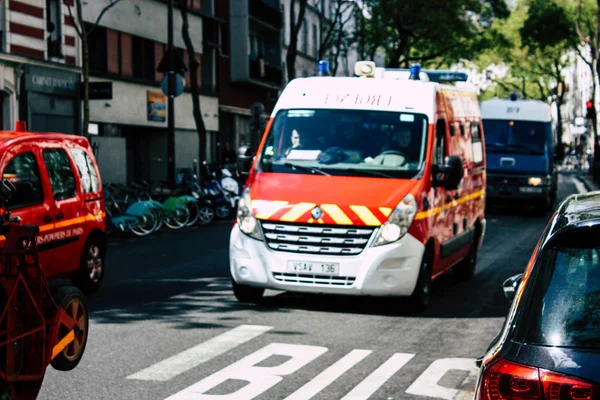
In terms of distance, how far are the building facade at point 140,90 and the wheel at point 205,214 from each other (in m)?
5.88

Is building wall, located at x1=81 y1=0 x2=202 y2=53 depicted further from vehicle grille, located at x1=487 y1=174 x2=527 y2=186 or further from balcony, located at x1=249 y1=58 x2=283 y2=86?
vehicle grille, located at x1=487 y1=174 x2=527 y2=186

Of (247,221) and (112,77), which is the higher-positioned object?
(112,77)

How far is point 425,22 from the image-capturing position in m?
47.9

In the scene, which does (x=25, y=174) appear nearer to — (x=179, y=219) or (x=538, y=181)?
(x=179, y=219)

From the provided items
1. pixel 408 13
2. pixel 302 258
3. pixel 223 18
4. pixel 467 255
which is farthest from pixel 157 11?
pixel 302 258

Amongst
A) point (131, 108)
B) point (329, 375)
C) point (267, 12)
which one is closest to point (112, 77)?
point (131, 108)

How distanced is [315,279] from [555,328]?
6.63 m

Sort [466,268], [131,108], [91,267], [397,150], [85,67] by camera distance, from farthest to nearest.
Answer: [131,108], [85,67], [466,268], [91,267], [397,150]

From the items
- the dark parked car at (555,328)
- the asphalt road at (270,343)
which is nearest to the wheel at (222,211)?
the asphalt road at (270,343)

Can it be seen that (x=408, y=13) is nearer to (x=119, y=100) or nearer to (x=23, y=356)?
(x=119, y=100)

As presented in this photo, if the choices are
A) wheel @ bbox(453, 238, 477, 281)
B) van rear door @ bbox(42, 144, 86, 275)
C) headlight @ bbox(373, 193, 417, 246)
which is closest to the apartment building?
wheel @ bbox(453, 238, 477, 281)

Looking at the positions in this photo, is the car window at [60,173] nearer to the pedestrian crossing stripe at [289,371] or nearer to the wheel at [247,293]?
the wheel at [247,293]

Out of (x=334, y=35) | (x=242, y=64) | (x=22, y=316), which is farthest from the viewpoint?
(x=334, y=35)

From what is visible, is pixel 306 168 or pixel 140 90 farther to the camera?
pixel 140 90
